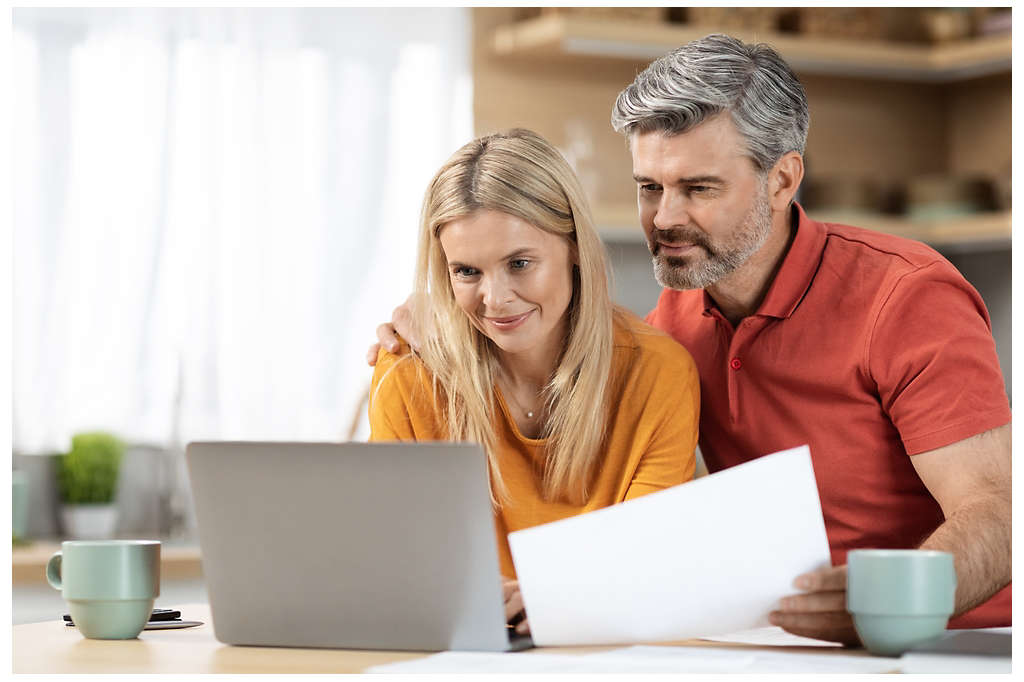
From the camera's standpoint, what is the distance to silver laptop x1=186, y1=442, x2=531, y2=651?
3.96ft

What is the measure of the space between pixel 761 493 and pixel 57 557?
0.72m

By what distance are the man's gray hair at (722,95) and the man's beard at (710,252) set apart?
0.07m

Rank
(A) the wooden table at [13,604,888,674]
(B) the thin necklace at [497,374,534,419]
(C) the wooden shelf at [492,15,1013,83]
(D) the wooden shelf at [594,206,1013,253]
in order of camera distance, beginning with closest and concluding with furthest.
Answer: (A) the wooden table at [13,604,888,674], (B) the thin necklace at [497,374,534,419], (C) the wooden shelf at [492,15,1013,83], (D) the wooden shelf at [594,206,1013,253]

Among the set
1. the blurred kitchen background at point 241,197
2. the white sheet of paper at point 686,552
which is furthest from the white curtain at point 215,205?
the white sheet of paper at point 686,552

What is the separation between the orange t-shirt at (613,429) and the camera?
1.65 m

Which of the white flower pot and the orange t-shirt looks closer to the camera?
the orange t-shirt

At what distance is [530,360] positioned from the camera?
1.74m

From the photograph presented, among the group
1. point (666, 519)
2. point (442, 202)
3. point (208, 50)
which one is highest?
point (208, 50)

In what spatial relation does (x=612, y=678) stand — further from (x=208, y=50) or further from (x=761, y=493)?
(x=208, y=50)

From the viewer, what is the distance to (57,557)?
4.70ft

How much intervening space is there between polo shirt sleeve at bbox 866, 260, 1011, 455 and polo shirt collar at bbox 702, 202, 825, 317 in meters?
0.12

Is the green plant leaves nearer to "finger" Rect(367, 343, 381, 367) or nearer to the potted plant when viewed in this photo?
the potted plant

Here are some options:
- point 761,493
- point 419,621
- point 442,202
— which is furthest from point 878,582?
point 442,202

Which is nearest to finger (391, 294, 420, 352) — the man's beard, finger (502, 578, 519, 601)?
the man's beard
